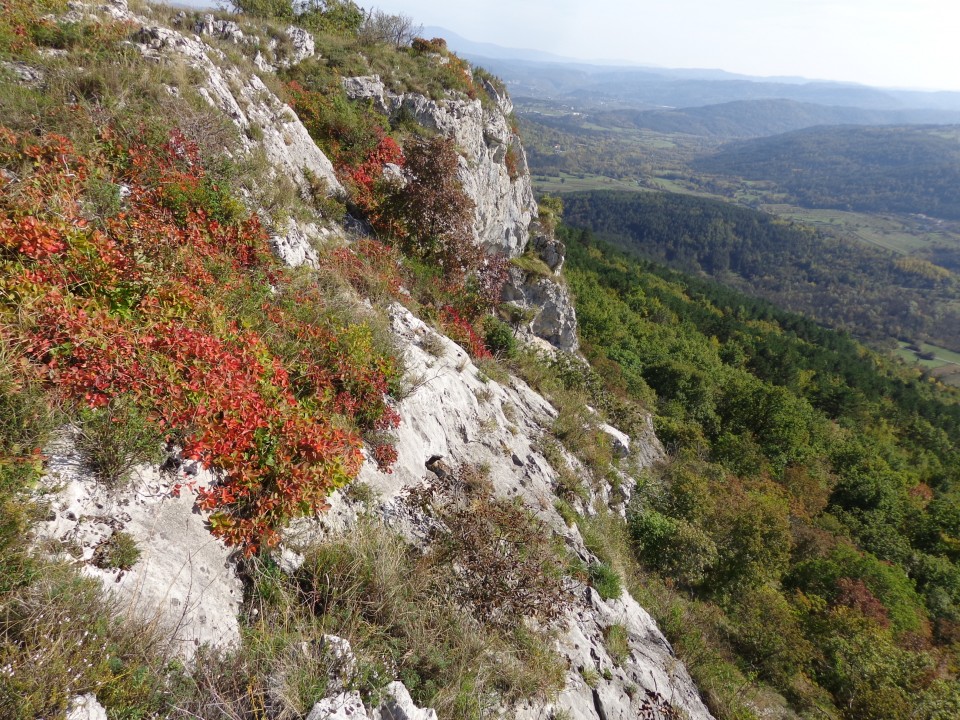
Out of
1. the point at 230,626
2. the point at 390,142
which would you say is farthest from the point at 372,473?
the point at 390,142

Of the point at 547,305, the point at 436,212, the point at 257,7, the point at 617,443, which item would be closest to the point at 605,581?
the point at 617,443

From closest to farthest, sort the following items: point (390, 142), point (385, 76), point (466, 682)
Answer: point (466, 682) < point (390, 142) < point (385, 76)

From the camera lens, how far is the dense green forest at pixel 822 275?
151 metres

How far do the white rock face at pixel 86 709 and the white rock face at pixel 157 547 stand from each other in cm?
60

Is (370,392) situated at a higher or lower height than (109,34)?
lower

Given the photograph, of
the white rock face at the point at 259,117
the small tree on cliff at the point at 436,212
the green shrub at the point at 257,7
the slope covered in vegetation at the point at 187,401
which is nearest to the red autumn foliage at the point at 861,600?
the slope covered in vegetation at the point at 187,401

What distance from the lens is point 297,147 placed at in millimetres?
13453

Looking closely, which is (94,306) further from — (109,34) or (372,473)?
(109,34)

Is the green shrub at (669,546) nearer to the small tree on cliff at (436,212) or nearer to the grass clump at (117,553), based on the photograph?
the small tree on cliff at (436,212)

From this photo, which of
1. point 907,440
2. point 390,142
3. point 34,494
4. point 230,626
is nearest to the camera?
point 34,494

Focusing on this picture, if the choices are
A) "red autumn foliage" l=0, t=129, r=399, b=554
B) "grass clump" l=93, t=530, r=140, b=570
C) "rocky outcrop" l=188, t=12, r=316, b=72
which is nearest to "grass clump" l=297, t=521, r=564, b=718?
"red autumn foliage" l=0, t=129, r=399, b=554

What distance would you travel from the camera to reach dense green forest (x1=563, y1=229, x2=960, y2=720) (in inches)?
574

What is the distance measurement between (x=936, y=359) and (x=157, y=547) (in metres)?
177

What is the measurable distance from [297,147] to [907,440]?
238 ft
